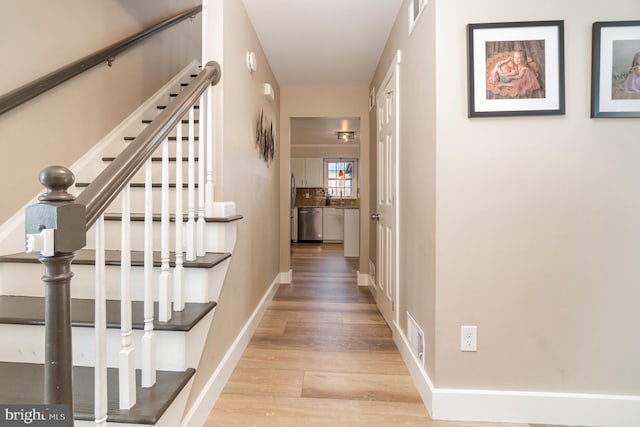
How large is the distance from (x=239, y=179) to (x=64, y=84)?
1.14 metres

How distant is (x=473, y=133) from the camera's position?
1.50 meters

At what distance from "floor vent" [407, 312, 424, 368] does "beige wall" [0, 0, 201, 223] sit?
2.29m

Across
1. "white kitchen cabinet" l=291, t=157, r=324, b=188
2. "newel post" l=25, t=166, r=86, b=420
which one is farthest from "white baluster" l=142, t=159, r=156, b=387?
"white kitchen cabinet" l=291, t=157, r=324, b=188

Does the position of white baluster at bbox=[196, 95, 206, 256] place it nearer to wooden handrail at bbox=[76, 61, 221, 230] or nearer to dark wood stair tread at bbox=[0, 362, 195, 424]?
wooden handrail at bbox=[76, 61, 221, 230]

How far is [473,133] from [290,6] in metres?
1.65

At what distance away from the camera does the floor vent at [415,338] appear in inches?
68.6

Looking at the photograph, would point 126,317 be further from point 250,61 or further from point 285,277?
point 285,277

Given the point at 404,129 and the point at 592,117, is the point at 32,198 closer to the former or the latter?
the point at 404,129

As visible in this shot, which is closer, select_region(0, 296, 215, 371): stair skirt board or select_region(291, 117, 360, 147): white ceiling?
select_region(0, 296, 215, 371): stair skirt board

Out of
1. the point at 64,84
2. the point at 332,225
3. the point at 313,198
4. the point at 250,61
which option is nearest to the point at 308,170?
the point at 313,198

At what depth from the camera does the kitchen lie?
24.8 feet

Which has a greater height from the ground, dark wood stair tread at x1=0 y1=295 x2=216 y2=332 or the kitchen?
the kitchen

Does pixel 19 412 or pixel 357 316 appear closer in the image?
pixel 19 412

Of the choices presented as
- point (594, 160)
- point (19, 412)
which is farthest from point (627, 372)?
point (19, 412)
